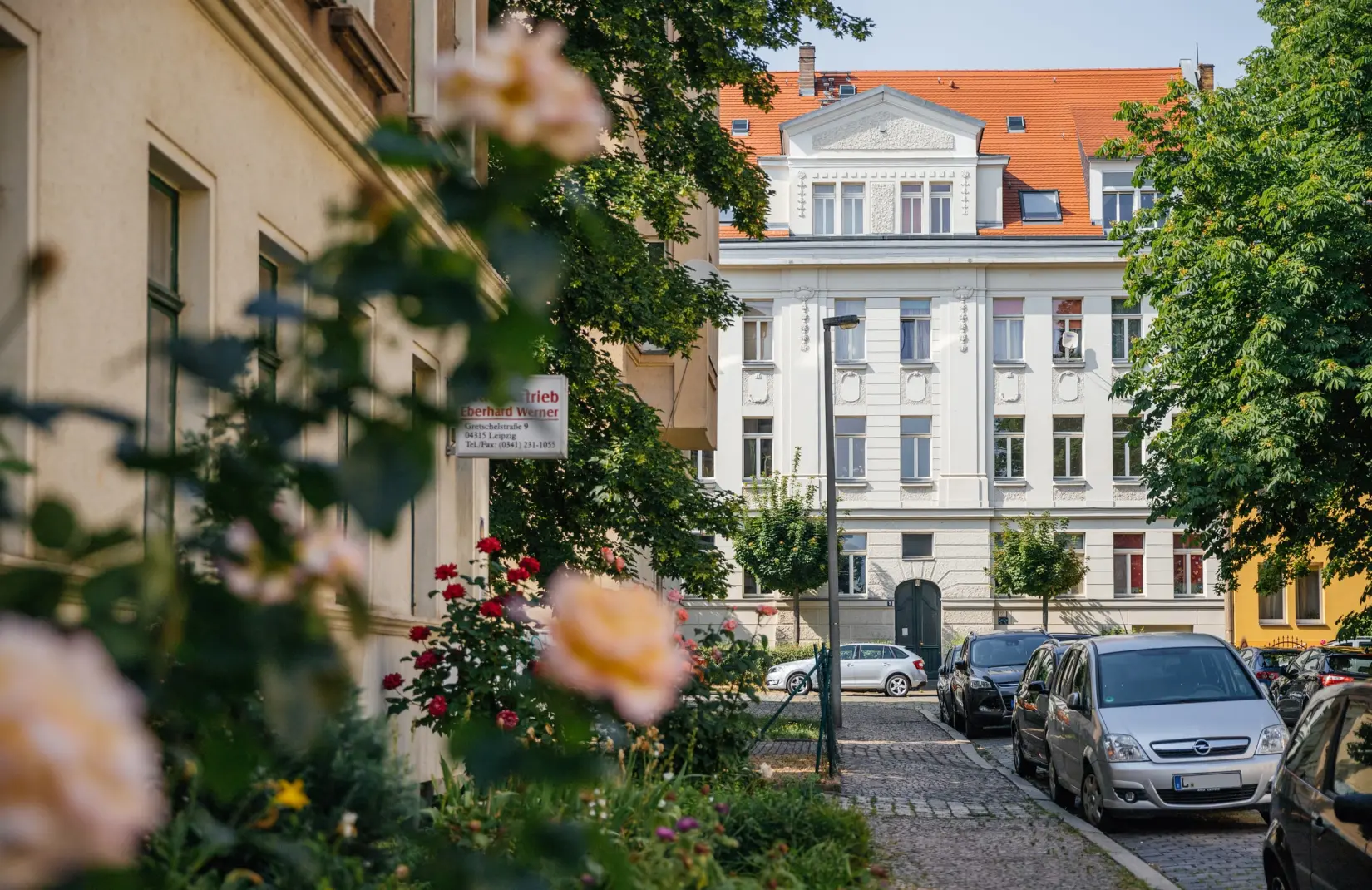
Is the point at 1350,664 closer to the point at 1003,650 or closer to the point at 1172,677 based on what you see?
the point at 1003,650

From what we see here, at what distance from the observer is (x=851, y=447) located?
4803 centimetres

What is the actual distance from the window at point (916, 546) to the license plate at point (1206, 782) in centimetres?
3418

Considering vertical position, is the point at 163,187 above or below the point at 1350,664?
above

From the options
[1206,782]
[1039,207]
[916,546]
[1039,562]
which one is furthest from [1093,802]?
[1039,207]

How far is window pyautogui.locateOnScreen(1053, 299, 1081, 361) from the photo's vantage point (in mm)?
47906

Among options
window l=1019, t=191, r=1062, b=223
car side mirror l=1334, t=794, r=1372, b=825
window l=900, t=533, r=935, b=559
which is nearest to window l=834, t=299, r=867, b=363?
window l=900, t=533, r=935, b=559

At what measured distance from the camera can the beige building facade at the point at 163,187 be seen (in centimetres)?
524

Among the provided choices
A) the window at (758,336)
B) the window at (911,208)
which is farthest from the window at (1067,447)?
the window at (758,336)

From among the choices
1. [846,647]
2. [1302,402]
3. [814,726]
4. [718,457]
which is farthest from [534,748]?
[718,457]

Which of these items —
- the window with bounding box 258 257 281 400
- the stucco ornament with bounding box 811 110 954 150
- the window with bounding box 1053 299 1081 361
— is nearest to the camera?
the window with bounding box 258 257 281 400

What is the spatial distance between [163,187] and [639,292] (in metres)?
10.2

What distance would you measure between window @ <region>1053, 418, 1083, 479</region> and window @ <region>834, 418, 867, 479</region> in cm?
607

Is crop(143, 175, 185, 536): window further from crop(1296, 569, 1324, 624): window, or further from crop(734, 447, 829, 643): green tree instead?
crop(1296, 569, 1324, 624): window

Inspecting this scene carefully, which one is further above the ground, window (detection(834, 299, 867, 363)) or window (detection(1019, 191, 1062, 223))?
window (detection(1019, 191, 1062, 223))
